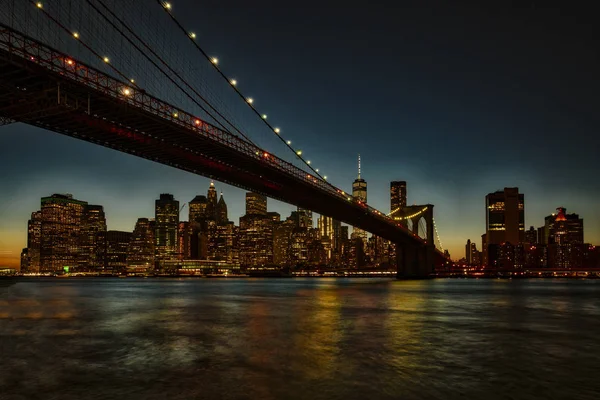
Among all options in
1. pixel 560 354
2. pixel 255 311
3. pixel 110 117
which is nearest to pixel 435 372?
pixel 560 354

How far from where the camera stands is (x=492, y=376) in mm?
13062

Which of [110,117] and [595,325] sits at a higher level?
[110,117]

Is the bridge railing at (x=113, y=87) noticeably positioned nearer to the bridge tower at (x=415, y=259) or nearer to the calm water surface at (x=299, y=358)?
the calm water surface at (x=299, y=358)

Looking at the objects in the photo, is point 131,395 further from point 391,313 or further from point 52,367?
point 391,313

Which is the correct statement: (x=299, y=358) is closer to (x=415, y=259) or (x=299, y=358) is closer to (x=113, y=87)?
(x=113, y=87)

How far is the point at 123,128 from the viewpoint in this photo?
3722 cm

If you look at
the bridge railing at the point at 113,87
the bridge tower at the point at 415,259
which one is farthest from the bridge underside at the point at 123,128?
the bridge tower at the point at 415,259

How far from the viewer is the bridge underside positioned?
28.3 m

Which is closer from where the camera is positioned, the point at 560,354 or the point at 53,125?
the point at 560,354

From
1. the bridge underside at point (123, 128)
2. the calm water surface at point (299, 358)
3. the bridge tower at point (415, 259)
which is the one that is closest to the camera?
the calm water surface at point (299, 358)

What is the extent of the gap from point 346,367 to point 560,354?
7057mm

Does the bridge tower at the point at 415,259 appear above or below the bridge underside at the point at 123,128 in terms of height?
below

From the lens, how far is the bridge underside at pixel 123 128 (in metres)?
28.3

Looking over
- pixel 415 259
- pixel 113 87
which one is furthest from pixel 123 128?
pixel 415 259
